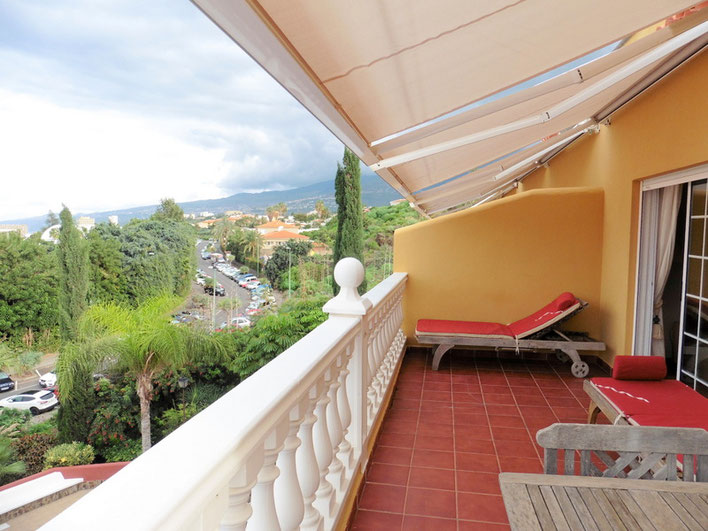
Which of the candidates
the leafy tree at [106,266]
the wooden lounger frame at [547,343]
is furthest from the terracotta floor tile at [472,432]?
the leafy tree at [106,266]

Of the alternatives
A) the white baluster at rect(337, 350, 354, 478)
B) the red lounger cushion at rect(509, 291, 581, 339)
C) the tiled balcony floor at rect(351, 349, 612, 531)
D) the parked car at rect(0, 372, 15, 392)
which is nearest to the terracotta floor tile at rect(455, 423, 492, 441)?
the tiled balcony floor at rect(351, 349, 612, 531)

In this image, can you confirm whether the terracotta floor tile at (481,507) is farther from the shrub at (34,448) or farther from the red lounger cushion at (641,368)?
the shrub at (34,448)

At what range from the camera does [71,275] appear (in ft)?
102

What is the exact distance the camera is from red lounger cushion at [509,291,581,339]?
6011 millimetres

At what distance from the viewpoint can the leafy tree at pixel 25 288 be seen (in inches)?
1362

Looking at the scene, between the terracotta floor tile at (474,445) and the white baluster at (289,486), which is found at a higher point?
the white baluster at (289,486)

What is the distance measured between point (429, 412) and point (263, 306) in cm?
3361

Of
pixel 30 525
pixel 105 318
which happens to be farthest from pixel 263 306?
pixel 30 525

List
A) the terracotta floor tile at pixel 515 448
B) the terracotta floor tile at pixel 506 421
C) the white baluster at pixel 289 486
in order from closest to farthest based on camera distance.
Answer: the white baluster at pixel 289 486 < the terracotta floor tile at pixel 515 448 < the terracotta floor tile at pixel 506 421

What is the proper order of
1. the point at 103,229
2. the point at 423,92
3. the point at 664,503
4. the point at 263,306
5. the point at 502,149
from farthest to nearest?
the point at 103,229, the point at 263,306, the point at 502,149, the point at 423,92, the point at 664,503

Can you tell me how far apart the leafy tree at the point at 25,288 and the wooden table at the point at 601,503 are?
3930 centimetres

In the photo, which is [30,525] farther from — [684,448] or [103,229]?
[103,229]

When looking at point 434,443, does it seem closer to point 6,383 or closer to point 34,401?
point 34,401

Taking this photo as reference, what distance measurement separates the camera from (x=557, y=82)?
3762 millimetres
